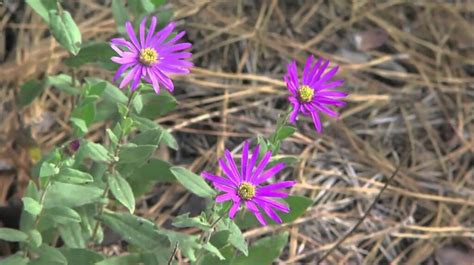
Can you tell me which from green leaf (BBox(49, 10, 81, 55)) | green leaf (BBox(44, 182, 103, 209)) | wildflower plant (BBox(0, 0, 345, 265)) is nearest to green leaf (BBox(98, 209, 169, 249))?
wildflower plant (BBox(0, 0, 345, 265))

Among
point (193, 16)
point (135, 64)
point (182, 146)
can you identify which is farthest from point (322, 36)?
point (135, 64)

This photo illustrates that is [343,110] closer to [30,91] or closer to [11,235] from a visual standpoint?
[30,91]

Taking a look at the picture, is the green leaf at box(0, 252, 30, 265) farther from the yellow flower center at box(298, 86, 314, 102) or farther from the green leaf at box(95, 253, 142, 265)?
the yellow flower center at box(298, 86, 314, 102)

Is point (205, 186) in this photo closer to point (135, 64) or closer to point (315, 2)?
point (135, 64)

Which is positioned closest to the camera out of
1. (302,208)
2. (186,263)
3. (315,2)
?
(302,208)

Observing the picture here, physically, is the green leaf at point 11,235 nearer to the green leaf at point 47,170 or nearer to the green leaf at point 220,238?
the green leaf at point 47,170

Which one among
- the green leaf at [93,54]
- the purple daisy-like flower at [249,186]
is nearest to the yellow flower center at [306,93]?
the purple daisy-like flower at [249,186]

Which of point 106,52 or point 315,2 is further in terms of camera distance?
point 315,2
